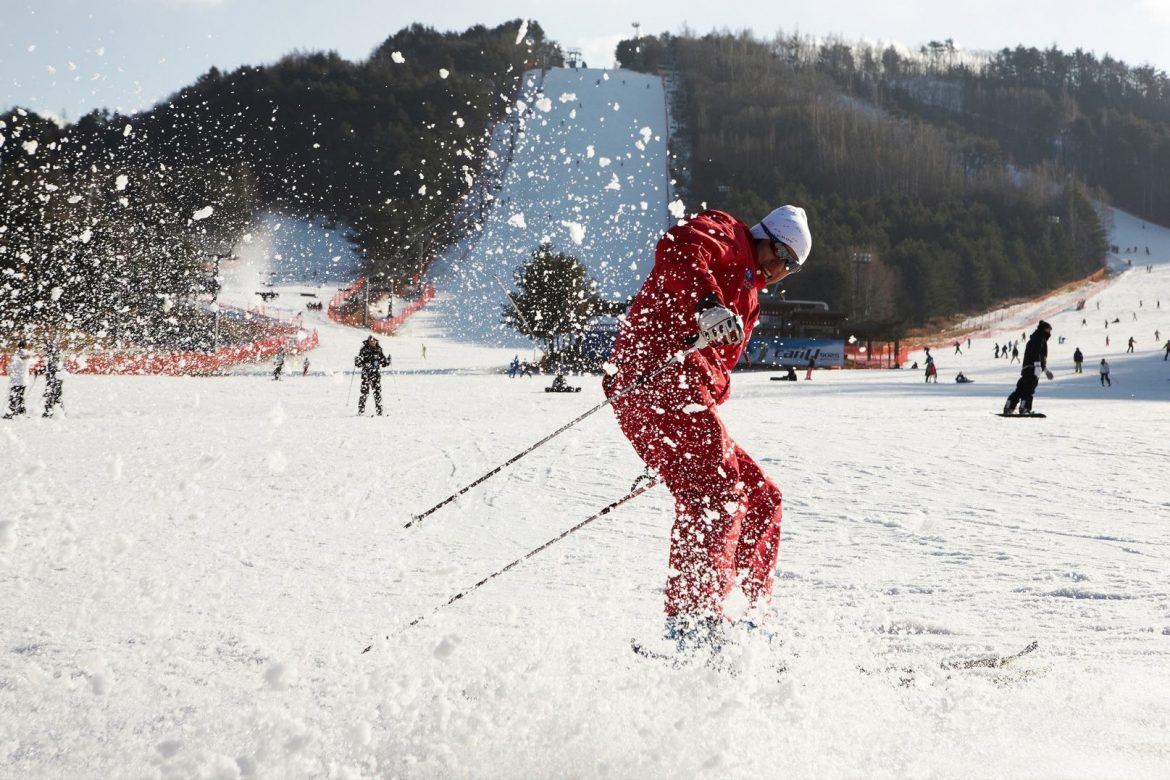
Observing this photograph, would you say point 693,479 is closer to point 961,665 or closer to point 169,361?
point 961,665

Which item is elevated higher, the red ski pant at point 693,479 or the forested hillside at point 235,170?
the forested hillside at point 235,170

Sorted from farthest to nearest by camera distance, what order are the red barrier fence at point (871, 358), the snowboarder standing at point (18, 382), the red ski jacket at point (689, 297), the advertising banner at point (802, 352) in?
the red barrier fence at point (871, 358)
the advertising banner at point (802, 352)
the snowboarder standing at point (18, 382)
the red ski jacket at point (689, 297)

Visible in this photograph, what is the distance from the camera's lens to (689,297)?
296 cm

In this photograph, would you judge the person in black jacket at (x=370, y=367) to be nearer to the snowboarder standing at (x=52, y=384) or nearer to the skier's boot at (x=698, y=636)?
the snowboarder standing at (x=52, y=384)

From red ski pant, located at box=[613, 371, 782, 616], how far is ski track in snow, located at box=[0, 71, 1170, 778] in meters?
0.26

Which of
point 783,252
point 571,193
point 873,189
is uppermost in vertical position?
point 873,189

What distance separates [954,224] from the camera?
8106 cm

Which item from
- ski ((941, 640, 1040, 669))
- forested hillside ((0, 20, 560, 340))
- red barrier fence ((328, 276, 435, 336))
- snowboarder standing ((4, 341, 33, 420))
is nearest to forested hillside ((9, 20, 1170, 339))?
forested hillside ((0, 20, 560, 340))

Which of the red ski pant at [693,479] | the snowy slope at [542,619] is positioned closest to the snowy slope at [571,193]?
the snowy slope at [542,619]

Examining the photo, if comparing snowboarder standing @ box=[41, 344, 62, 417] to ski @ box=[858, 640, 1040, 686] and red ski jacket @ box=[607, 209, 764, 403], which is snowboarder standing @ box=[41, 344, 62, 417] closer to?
red ski jacket @ box=[607, 209, 764, 403]

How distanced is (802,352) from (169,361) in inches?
995

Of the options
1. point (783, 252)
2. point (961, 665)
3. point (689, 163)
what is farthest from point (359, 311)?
point (961, 665)

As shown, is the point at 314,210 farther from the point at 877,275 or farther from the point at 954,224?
the point at 954,224

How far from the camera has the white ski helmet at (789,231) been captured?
321cm
